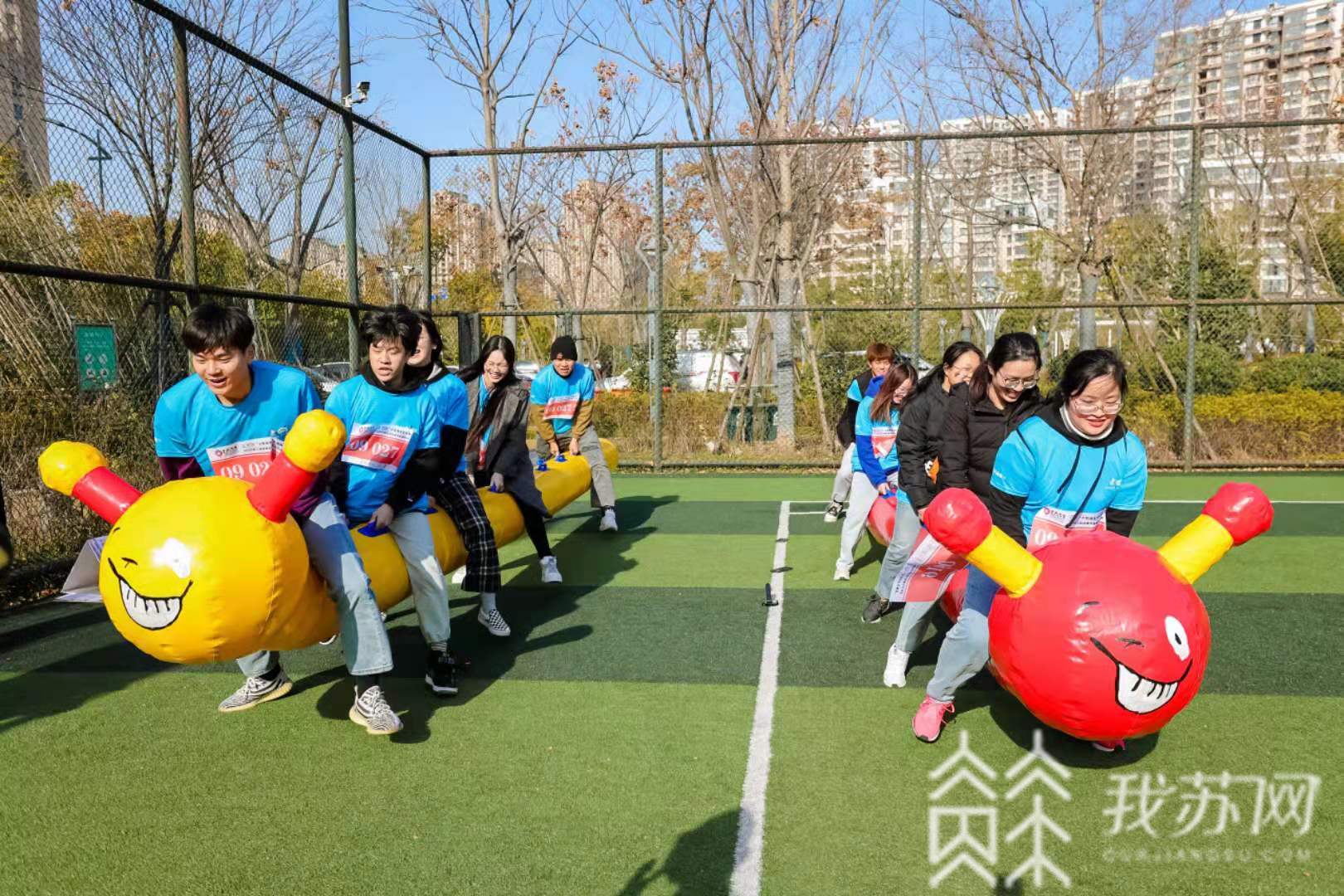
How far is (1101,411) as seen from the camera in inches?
150

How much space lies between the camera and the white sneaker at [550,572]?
7523mm

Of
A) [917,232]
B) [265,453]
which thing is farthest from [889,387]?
[917,232]

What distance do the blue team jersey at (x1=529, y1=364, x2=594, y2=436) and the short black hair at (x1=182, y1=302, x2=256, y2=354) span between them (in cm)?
500

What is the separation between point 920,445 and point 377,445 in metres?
2.73

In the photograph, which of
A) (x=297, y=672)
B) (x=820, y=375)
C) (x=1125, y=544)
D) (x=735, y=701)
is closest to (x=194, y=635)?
(x=297, y=672)

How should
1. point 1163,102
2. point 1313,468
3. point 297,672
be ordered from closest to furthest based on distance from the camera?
1. point 297,672
2. point 1313,468
3. point 1163,102

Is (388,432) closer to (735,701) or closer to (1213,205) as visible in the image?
(735,701)

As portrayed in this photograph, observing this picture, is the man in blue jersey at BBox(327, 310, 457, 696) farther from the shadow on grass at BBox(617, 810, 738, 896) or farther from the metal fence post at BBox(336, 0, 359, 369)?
the metal fence post at BBox(336, 0, 359, 369)

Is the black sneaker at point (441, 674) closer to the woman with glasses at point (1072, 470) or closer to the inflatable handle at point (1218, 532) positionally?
the woman with glasses at point (1072, 470)

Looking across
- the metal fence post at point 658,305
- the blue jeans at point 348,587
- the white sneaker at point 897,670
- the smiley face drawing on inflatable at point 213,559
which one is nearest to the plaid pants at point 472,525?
the blue jeans at point 348,587

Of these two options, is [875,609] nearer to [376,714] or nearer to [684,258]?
[376,714]

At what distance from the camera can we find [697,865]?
131 inches

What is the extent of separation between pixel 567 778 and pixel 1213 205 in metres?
24.2

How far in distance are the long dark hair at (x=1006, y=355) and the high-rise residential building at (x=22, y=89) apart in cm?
623
